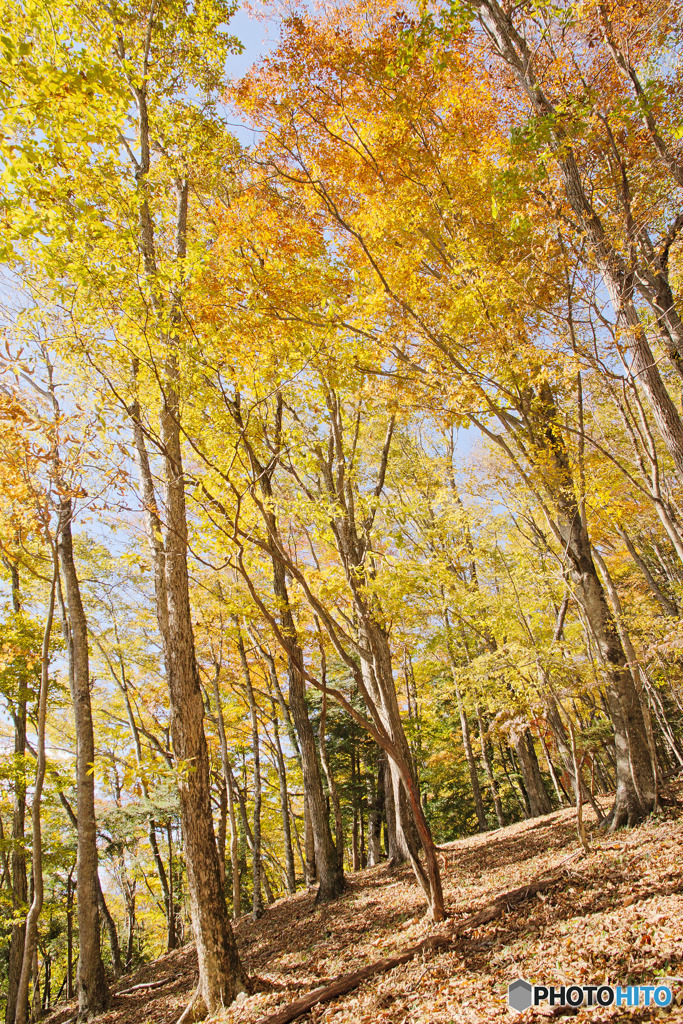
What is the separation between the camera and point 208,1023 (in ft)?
13.1

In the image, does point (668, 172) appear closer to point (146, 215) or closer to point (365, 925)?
point (146, 215)

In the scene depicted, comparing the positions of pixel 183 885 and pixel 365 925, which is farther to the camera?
pixel 183 885

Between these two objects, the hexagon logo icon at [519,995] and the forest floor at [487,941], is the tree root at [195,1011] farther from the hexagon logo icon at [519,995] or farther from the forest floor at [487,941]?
the hexagon logo icon at [519,995]

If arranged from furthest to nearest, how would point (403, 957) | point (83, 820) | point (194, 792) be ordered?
point (83, 820) → point (194, 792) → point (403, 957)

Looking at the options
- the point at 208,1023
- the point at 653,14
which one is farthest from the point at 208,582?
the point at 653,14

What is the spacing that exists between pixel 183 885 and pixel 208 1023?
44.7 ft

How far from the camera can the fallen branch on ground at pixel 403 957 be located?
3705 mm

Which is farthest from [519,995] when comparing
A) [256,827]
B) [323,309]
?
[256,827]

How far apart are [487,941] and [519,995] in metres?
1.16

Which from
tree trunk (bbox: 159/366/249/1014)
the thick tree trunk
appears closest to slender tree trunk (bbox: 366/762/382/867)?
the thick tree trunk

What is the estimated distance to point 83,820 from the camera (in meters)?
7.04

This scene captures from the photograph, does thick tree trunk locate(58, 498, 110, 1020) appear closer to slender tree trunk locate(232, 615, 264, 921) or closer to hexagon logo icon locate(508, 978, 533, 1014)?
slender tree trunk locate(232, 615, 264, 921)

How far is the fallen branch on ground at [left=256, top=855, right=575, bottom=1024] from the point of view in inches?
146

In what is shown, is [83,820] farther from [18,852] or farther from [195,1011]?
[195,1011]
